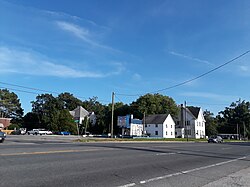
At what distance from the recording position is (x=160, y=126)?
261 ft

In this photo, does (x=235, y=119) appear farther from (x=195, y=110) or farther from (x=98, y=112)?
(x=98, y=112)

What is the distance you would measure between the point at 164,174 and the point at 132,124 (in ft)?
201

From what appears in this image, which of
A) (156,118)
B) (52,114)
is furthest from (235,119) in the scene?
(52,114)

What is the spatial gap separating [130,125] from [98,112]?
161 feet

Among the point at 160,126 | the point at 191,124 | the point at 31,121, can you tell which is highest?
the point at 31,121

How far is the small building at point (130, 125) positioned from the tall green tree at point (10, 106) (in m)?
56.2

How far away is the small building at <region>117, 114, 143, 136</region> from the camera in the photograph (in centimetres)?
7006

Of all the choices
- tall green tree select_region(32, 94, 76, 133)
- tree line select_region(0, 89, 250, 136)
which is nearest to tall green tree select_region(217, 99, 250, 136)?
tree line select_region(0, 89, 250, 136)

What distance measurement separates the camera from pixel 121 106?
303 feet

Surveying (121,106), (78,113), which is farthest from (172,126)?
(78,113)

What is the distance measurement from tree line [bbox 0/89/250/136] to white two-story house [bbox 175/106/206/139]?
377 centimetres

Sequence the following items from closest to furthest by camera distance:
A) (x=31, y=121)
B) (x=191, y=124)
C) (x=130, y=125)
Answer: (x=130, y=125) < (x=191, y=124) < (x=31, y=121)

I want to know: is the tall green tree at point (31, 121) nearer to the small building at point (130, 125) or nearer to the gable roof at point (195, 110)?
the small building at point (130, 125)

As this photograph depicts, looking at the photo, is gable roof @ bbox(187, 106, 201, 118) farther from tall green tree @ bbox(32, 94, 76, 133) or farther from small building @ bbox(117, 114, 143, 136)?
tall green tree @ bbox(32, 94, 76, 133)
